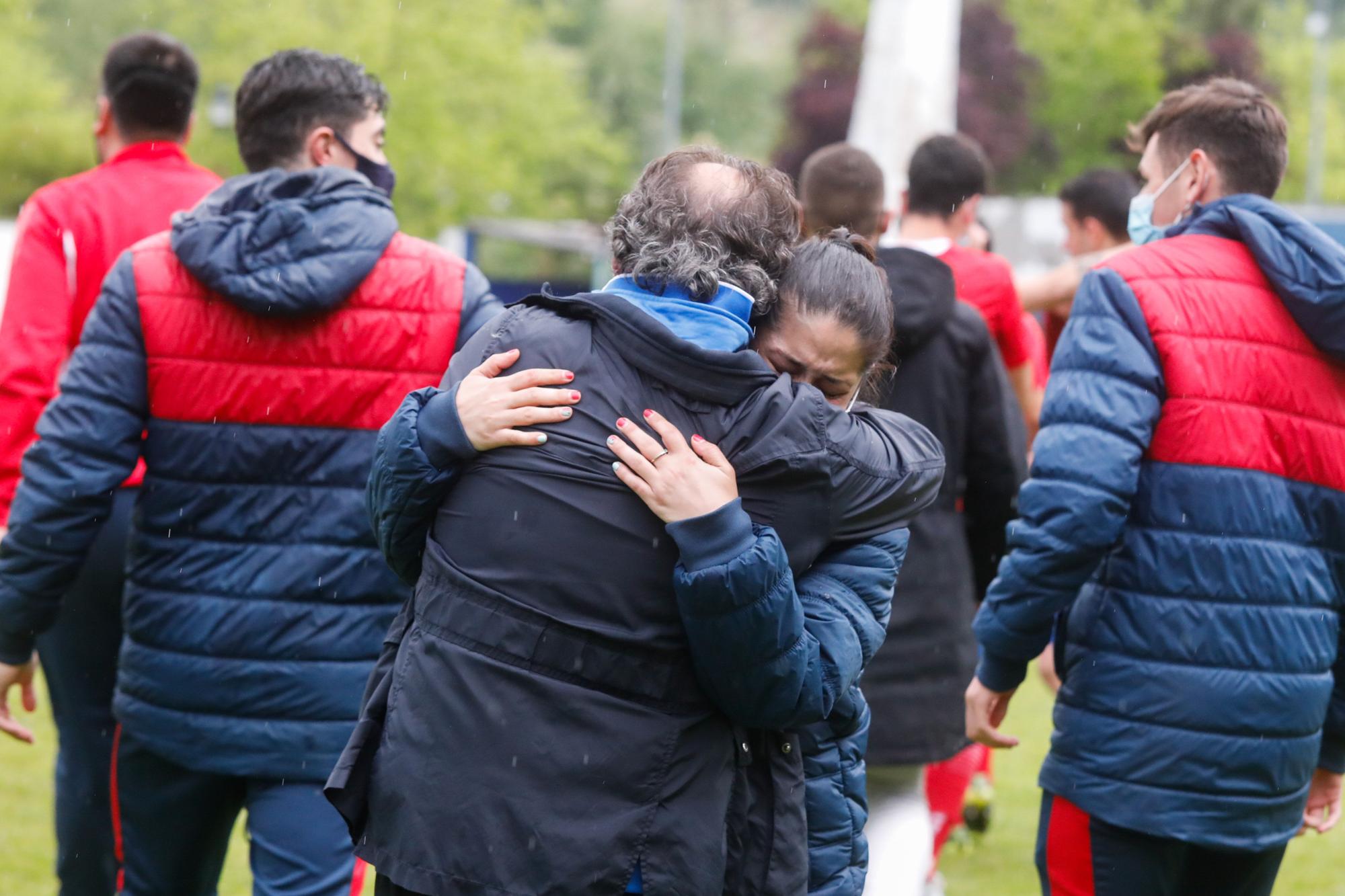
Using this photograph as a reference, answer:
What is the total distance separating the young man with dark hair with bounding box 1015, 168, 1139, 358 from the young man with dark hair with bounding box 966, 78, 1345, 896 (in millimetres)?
2834

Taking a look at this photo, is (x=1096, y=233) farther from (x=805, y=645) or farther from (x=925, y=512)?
(x=805, y=645)

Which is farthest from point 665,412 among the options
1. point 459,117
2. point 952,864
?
point 459,117

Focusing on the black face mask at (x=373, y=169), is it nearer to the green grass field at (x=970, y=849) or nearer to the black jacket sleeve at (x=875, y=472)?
the black jacket sleeve at (x=875, y=472)

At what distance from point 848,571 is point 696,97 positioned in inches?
2746

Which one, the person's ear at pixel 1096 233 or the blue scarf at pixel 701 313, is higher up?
the blue scarf at pixel 701 313

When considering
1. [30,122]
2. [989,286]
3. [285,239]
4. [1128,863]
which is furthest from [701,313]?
[30,122]

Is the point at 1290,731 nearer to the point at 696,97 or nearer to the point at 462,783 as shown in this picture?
the point at 462,783

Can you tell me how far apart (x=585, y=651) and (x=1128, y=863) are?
1744 mm

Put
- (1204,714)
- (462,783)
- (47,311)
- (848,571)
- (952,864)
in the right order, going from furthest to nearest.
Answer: (952,864) → (47,311) → (1204,714) → (848,571) → (462,783)

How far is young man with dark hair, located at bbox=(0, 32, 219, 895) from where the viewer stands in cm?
427

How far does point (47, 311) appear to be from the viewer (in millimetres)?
4395

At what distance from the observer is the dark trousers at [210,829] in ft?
12.0

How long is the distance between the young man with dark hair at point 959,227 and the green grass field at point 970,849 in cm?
228

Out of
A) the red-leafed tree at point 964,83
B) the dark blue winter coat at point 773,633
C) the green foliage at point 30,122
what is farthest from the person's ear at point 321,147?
the green foliage at point 30,122
